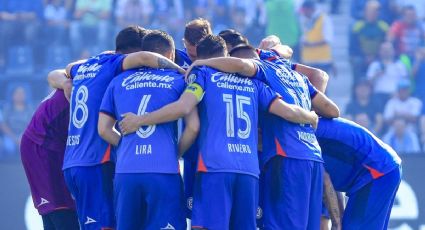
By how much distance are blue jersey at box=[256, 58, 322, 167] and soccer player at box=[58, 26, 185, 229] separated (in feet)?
2.96

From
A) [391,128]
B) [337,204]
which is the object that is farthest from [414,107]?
[337,204]

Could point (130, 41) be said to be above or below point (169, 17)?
below

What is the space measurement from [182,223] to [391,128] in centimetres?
893

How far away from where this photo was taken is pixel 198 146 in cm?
910

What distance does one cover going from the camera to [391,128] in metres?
17.3

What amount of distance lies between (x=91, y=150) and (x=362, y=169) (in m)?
2.48

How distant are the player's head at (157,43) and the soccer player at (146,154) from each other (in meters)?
0.22

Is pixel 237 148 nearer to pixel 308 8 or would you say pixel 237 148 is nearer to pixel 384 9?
pixel 308 8

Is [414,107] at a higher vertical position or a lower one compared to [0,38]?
lower

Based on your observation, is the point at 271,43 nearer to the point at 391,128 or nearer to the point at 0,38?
the point at 391,128

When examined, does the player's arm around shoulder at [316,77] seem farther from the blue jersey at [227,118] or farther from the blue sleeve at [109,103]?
the blue sleeve at [109,103]

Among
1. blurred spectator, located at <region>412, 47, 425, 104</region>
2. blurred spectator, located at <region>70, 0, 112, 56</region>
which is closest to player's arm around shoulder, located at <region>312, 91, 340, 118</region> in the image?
blurred spectator, located at <region>412, 47, 425, 104</region>

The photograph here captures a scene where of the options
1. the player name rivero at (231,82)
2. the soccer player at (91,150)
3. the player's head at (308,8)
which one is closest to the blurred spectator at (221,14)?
the player's head at (308,8)

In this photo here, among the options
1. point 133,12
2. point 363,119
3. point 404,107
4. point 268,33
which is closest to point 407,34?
point 404,107
